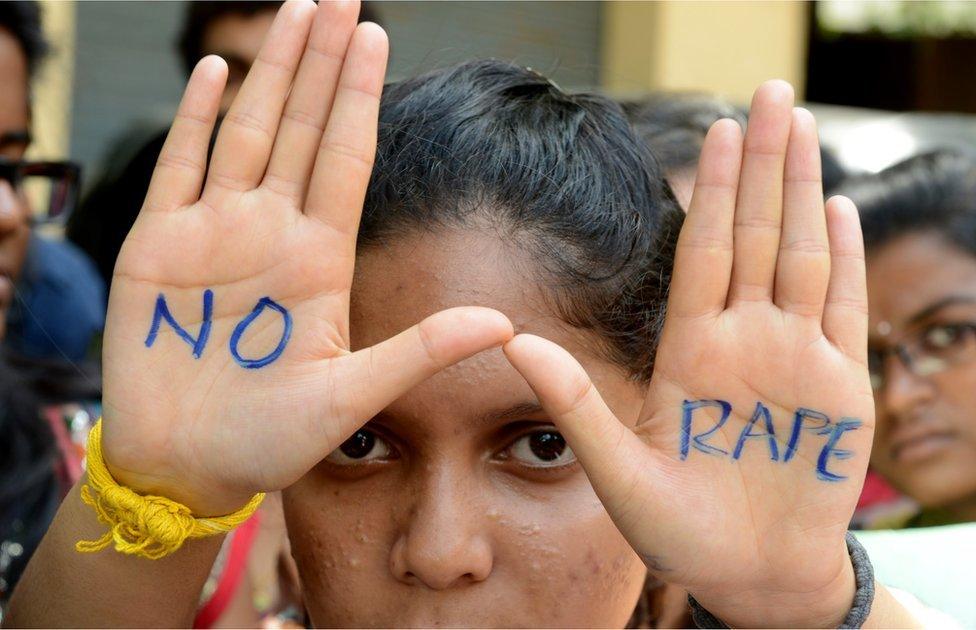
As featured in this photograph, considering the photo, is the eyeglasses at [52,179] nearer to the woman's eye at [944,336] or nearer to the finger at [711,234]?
the finger at [711,234]

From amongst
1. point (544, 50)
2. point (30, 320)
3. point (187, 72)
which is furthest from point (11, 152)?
point (544, 50)

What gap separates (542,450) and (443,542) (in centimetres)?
22

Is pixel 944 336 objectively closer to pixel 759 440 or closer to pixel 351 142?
pixel 759 440

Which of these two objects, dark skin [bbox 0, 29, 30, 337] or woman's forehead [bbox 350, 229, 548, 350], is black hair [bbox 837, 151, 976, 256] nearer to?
woman's forehead [bbox 350, 229, 548, 350]

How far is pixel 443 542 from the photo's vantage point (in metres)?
1.37

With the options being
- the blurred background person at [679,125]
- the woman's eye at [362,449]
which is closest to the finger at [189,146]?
the woman's eye at [362,449]

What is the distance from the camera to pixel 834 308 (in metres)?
1.37

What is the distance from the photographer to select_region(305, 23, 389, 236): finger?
1362 mm

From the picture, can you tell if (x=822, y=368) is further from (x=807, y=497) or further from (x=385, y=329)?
(x=385, y=329)

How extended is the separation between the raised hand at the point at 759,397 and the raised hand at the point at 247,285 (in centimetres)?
37

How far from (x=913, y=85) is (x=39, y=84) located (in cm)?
637

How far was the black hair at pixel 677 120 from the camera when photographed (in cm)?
254

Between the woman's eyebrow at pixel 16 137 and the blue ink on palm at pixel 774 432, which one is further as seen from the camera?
the woman's eyebrow at pixel 16 137

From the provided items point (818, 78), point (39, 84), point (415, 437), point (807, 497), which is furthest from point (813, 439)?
point (818, 78)
